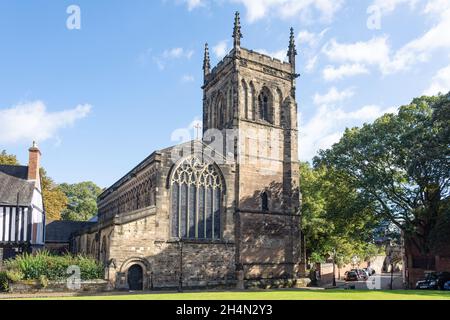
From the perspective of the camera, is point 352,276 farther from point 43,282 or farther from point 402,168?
point 43,282

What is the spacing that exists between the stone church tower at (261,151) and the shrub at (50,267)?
33.0 feet

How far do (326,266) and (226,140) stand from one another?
70.3 feet

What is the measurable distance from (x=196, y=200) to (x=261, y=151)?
6.92 meters

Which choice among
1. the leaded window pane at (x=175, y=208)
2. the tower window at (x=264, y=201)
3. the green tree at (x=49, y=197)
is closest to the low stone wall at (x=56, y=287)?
the leaded window pane at (x=175, y=208)

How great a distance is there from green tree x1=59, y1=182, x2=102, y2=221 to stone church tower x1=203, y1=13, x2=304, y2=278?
45.8m

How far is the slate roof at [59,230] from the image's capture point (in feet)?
143

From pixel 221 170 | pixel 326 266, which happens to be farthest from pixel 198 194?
pixel 326 266

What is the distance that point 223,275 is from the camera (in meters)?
29.2

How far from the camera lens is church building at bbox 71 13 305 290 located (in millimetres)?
26750

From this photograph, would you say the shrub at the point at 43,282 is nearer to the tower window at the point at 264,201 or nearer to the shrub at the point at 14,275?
the shrub at the point at 14,275

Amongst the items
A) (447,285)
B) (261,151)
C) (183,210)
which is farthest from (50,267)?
(447,285)

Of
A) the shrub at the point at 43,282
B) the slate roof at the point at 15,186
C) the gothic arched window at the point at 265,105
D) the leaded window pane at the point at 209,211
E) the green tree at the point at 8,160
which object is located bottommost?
the shrub at the point at 43,282

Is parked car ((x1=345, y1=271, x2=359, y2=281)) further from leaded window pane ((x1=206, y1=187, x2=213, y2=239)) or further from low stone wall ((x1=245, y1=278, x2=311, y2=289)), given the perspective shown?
leaded window pane ((x1=206, y1=187, x2=213, y2=239))

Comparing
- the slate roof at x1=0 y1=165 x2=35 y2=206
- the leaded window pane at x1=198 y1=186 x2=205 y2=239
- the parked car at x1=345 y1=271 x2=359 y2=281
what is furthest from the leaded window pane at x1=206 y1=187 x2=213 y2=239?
the parked car at x1=345 y1=271 x2=359 y2=281
